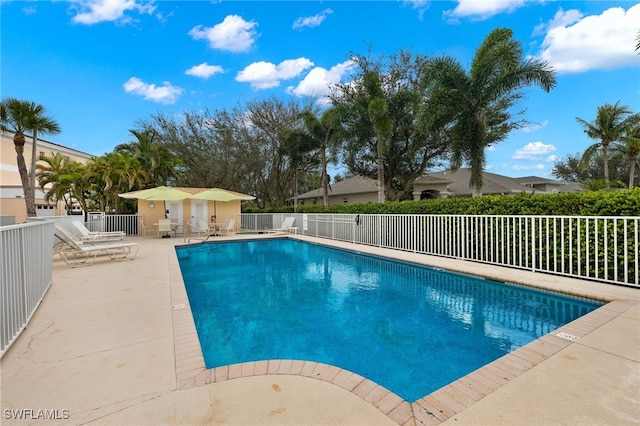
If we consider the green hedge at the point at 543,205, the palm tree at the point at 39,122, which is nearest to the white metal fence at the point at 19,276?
the green hedge at the point at 543,205

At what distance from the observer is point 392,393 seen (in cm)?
248

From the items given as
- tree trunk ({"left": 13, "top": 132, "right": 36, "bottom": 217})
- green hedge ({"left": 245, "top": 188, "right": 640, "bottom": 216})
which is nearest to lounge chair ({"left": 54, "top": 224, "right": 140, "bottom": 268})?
tree trunk ({"left": 13, "top": 132, "right": 36, "bottom": 217})

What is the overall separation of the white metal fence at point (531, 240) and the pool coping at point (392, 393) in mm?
3159

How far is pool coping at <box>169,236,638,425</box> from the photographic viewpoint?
226 cm

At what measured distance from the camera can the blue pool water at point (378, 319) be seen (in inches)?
142

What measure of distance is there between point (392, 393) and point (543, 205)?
6.92 metres

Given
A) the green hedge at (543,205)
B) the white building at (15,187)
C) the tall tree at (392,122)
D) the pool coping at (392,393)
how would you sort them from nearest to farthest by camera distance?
1. the pool coping at (392,393)
2. the green hedge at (543,205)
3. the tall tree at (392,122)
4. the white building at (15,187)

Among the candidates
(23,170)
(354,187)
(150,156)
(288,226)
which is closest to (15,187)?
(150,156)

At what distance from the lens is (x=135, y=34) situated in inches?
515

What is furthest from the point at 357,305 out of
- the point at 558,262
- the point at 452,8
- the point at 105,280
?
the point at 452,8

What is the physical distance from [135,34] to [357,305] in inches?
596

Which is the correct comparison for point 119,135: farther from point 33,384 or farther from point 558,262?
point 558,262

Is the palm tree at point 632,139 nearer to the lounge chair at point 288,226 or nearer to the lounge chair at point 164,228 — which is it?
the lounge chair at point 288,226

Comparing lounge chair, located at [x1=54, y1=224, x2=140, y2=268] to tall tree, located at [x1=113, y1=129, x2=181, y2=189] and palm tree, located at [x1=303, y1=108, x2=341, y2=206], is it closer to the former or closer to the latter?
tall tree, located at [x1=113, y1=129, x2=181, y2=189]
